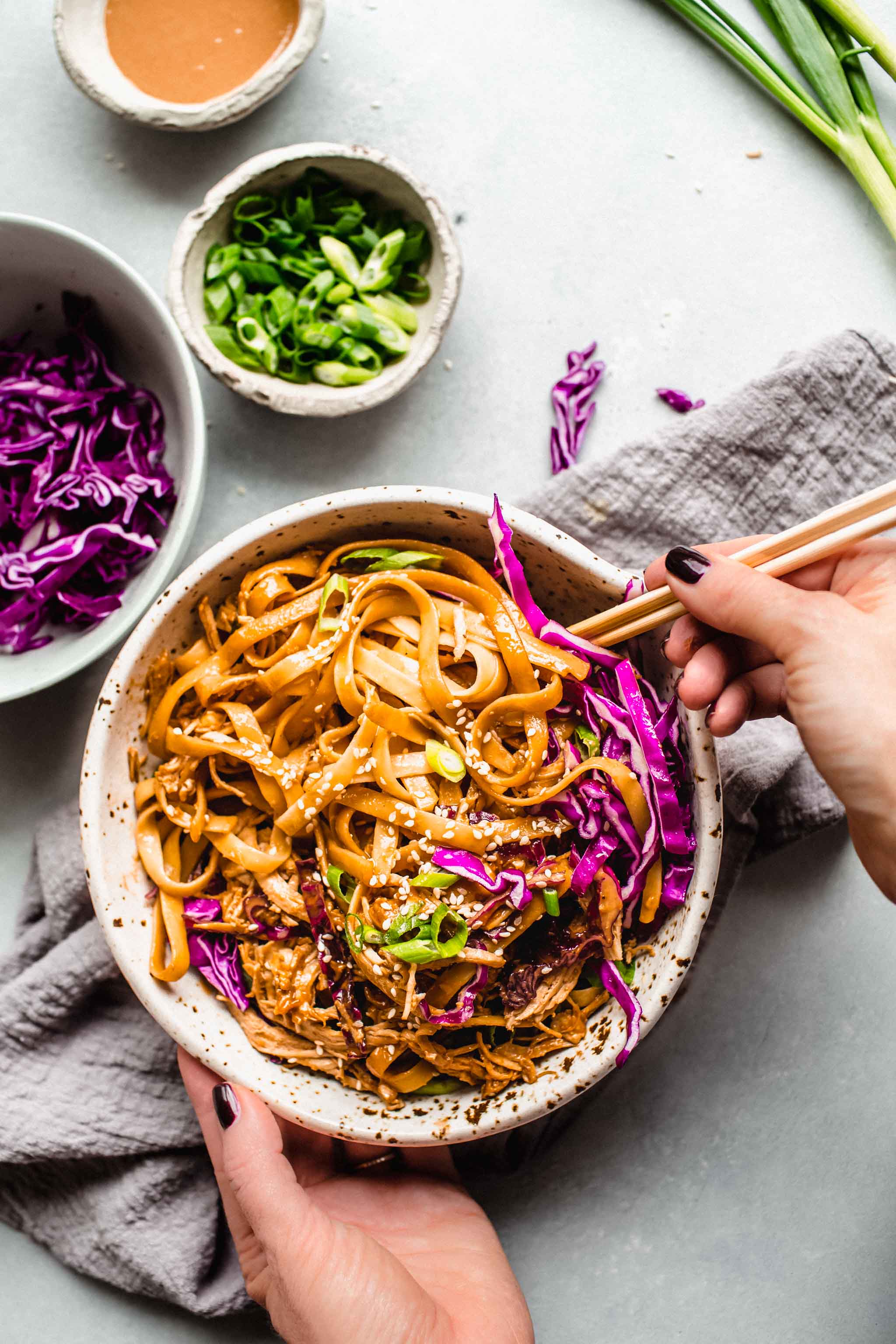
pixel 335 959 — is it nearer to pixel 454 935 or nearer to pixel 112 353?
pixel 454 935

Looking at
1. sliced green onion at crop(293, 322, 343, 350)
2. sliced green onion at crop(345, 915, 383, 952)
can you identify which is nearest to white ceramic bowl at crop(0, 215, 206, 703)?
sliced green onion at crop(293, 322, 343, 350)

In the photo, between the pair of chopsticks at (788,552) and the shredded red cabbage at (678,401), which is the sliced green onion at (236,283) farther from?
the pair of chopsticks at (788,552)

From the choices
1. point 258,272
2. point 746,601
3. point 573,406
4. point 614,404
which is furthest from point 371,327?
point 746,601

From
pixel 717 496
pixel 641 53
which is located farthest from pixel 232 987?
pixel 641 53

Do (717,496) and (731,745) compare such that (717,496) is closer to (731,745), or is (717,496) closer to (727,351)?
(727,351)

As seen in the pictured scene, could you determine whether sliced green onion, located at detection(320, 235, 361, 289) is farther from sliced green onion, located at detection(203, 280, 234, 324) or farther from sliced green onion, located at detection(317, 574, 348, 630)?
sliced green onion, located at detection(317, 574, 348, 630)

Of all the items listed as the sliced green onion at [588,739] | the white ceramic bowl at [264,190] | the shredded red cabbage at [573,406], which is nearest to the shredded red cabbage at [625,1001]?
the sliced green onion at [588,739]

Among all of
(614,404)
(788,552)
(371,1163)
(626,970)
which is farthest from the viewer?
(614,404)
